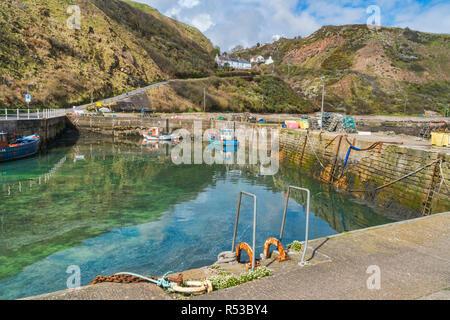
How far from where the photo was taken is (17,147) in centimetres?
2933

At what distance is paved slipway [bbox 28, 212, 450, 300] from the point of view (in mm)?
5457

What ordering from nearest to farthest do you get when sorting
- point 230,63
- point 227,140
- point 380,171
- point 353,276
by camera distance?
point 353,276, point 380,171, point 227,140, point 230,63

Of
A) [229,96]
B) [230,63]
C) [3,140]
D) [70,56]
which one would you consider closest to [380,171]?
[3,140]

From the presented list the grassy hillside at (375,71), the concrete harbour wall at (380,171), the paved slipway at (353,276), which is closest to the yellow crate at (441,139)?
the concrete harbour wall at (380,171)

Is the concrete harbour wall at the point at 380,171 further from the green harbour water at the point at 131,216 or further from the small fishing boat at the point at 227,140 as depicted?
the small fishing boat at the point at 227,140

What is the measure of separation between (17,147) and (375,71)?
13455cm

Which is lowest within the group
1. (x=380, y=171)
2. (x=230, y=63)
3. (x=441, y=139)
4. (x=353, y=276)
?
(x=353, y=276)

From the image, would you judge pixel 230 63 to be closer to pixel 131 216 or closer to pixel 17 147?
pixel 17 147

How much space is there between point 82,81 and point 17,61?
1290 cm

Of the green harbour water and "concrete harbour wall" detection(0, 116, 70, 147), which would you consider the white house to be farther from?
the green harbour water

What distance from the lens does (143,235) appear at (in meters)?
13.4

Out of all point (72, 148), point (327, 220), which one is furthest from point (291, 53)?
point (327, 220)

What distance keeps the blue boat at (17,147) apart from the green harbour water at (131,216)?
0.93m
